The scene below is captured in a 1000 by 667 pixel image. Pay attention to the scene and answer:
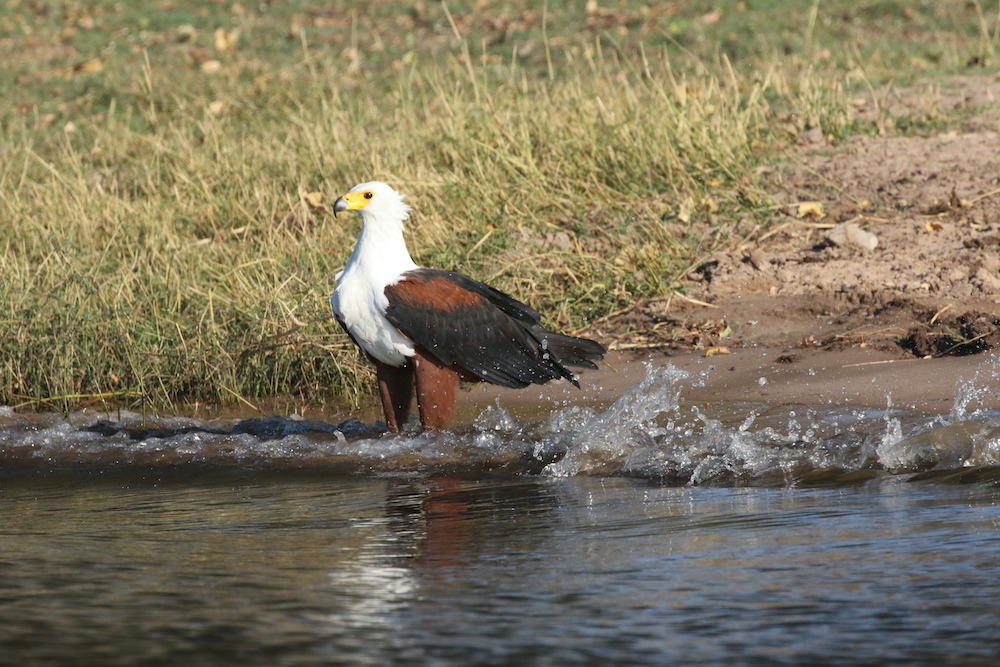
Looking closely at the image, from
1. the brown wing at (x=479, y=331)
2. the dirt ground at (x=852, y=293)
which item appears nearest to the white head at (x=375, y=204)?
the brown wing at (x=479, y=331)

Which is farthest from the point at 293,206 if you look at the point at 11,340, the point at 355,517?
the point at 355,517

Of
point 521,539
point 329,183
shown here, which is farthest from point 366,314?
point 329,183

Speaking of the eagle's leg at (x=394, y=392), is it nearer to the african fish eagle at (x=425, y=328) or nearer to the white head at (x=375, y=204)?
the african fish eagle at (x=425, y=328)

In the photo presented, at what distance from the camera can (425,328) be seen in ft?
19.5

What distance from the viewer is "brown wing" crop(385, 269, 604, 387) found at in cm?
595

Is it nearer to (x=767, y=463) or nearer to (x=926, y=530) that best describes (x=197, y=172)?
(x=767, y=463)

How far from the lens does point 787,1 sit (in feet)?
50.5

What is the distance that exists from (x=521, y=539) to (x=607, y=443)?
1502 mm

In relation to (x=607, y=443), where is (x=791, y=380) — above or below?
above

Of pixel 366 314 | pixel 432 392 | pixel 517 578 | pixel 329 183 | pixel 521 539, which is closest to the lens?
pixel 517 578

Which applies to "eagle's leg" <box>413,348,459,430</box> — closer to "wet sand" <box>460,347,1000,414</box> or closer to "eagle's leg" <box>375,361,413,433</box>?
"eagle's leg" <box>375,361,413,433</box>

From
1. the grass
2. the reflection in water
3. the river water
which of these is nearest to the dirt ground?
the grass

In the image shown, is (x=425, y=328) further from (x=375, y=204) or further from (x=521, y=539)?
(x=521, y=539)

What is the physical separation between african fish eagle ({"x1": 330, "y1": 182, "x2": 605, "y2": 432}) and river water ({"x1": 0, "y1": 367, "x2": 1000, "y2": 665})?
0.77 ft
